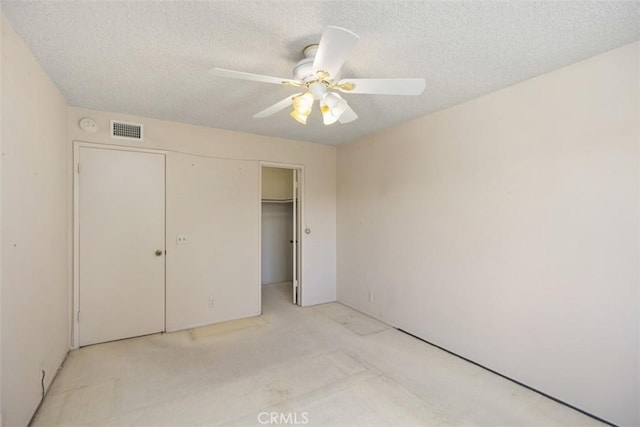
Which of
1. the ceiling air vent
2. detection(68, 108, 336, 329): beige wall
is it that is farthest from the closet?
the ceiling air vent

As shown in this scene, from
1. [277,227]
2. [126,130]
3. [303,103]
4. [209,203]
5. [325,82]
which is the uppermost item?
[126,130]

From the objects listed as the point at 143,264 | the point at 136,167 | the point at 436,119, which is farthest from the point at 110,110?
the point at 436,119

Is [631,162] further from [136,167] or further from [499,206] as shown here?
[136,167]

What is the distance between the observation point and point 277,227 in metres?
5.84

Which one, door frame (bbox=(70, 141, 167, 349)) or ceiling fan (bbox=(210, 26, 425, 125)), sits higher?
ceiling fan (bbox=(210, 26, 425, 125))

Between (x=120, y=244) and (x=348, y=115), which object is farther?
(x=120, y=244)

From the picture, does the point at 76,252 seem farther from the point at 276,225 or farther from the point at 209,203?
the point at 276,225

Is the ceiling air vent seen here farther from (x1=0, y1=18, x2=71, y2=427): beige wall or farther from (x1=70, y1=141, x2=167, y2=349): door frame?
(x1=0, y1=18, x2=71, y2=427): beige wall

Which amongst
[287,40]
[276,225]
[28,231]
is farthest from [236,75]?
[276,225]

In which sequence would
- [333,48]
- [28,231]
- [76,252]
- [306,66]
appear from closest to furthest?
[333,48], [306,66], [28,231], [76,252]

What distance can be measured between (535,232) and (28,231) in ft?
11.5

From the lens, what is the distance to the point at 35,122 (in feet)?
6.72

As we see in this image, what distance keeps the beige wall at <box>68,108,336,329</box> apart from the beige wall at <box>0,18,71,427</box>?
0.87 meters

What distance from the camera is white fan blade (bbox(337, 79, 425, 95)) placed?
1.66 meters
